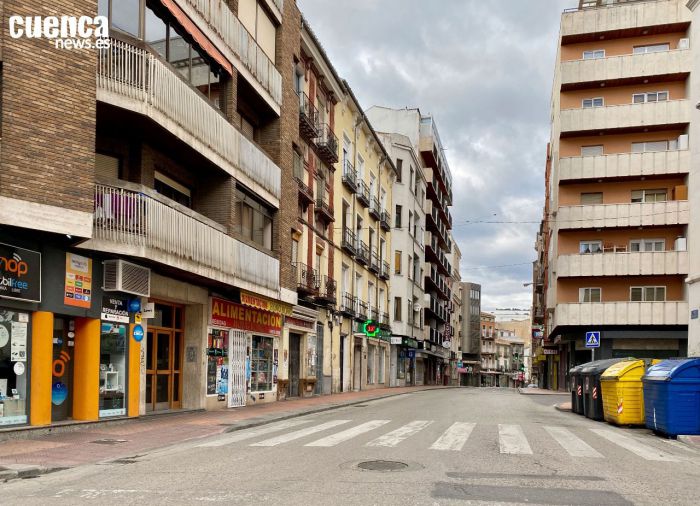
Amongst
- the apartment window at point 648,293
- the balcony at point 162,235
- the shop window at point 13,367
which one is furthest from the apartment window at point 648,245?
the shop window at point 13,367

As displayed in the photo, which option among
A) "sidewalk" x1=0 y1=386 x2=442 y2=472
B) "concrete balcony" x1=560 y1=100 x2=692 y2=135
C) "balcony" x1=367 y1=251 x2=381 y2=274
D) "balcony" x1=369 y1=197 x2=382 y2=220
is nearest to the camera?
"sidewalk" x1=0 y1=386 x2=442 y2=472

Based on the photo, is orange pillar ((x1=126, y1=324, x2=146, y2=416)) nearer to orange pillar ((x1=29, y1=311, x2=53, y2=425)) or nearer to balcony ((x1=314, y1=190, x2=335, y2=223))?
orange pillar ((x1=29, y1=311, x2=53, y2=425))

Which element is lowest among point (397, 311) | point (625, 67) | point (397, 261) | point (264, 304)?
point (397, 311)

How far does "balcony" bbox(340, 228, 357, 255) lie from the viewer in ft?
109

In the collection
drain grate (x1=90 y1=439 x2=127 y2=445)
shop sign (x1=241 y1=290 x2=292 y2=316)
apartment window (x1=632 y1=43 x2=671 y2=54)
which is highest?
apartment window (x1=632 y1=43 x2=671 y2=54)

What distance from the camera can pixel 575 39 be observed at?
4194cm

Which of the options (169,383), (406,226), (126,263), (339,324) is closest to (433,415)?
(169,383)

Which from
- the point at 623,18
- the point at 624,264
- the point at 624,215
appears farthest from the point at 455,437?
the point at 623,18

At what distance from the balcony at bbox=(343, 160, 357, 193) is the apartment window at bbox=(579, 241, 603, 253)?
1504 cm

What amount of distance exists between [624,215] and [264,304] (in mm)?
25294

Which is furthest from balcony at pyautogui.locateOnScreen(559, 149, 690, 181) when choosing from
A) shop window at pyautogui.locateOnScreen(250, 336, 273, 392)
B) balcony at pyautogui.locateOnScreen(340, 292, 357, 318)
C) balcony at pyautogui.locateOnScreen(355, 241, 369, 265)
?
shop window at pyautogui.locateOnScreen(250, 336, 273, 392)

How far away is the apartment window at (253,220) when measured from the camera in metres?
21.0

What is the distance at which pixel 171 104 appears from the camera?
15.5 metres

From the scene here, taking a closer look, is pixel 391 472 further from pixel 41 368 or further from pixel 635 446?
pixel 41 368
